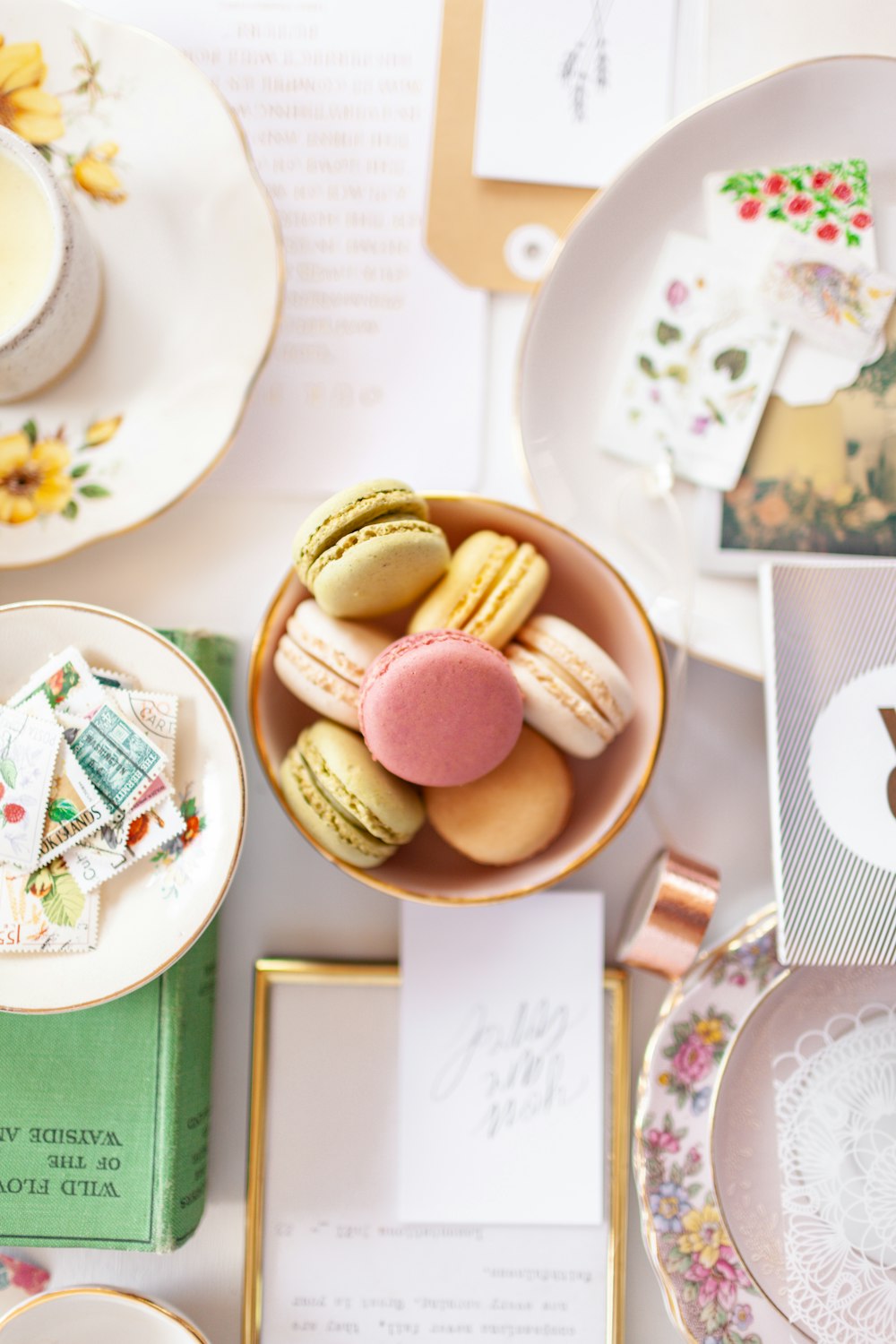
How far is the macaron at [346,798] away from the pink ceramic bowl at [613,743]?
0.04 feet

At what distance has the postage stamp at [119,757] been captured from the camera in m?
0.62

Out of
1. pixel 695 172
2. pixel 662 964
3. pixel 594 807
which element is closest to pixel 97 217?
pixel 695 172

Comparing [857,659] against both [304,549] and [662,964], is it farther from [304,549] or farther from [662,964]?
[304,549]

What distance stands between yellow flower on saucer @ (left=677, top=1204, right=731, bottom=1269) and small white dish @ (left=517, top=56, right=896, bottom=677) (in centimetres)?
41

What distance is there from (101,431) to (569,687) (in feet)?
1.34

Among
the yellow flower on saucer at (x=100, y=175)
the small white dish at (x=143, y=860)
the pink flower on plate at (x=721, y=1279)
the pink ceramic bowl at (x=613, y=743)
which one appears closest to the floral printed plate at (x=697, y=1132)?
the pink flower on plate at (x=721, y=1279)

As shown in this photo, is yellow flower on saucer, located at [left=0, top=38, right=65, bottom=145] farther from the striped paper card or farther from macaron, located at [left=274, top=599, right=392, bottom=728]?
the striped paper card

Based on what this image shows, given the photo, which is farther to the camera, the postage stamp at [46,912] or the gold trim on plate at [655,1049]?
the gold trim on plate at [655,1049]

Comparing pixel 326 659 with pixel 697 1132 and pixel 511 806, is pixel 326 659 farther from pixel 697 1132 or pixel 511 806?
pixel 697 1132

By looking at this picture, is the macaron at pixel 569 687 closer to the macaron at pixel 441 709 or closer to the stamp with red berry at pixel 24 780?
the macaron at pixel 441 709

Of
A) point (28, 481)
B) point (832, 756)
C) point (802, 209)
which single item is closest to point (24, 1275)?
point (28, 481)

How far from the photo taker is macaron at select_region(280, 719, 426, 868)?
2.10 feet

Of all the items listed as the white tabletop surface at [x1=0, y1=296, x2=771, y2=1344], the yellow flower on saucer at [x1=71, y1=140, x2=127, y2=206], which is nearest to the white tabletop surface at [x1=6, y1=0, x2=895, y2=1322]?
the white tabletop surface at [x1=0, y1=296, x2=771, y2=1344]

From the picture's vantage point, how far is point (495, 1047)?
77cm
